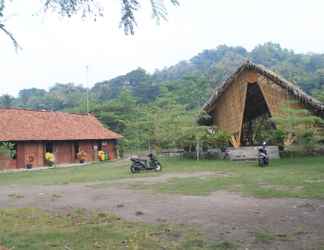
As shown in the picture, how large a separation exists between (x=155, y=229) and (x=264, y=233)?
1.62 meters

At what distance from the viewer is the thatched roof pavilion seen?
67.2 feet

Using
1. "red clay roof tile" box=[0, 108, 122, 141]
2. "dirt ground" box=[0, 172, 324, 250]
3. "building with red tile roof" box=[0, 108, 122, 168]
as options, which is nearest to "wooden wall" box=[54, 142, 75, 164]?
"building with red tile roof" box=[0, 108, 122, 168]

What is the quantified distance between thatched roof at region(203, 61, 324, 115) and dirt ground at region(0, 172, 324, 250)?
11.7 m

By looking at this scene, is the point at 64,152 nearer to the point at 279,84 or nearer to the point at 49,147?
the point at 49,147

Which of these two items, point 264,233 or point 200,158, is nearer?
point 264,233

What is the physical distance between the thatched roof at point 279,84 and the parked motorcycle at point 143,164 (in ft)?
25.1

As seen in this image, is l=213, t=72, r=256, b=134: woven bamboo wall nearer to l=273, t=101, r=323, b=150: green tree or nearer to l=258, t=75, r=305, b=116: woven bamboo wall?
l=258, t=75, r=305, b=116: woven bamboo wall

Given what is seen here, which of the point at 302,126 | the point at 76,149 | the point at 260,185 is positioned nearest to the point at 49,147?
the point at 76,149

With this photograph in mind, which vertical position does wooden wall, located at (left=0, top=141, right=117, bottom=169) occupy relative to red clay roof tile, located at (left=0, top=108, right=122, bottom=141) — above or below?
below

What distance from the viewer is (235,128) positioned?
2398cm

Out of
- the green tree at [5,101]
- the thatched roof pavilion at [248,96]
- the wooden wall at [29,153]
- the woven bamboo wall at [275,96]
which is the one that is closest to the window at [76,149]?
the wooden wall at [29,153]

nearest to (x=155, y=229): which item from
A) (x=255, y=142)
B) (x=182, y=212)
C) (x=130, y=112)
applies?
(x=182, y=212)

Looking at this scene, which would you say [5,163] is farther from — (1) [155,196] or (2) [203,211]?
(2) [203,211]

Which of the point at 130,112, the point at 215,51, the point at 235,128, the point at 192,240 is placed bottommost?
the point at 192,240
